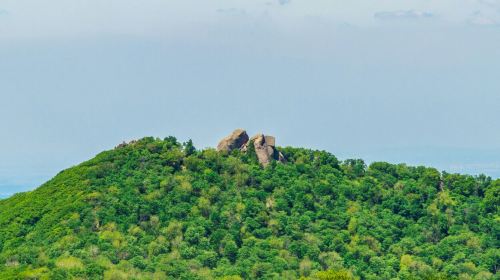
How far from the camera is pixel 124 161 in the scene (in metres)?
195

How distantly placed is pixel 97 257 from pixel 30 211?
18.8m

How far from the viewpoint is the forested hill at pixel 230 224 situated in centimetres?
17025

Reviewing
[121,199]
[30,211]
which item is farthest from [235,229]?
[30,211]

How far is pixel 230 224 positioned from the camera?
7151 inches

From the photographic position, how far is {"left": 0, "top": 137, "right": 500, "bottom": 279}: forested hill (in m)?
170

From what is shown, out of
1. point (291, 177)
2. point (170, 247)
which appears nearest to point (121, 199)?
point (170, 247)

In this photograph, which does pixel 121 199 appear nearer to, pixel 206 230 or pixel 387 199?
pixel 206 230

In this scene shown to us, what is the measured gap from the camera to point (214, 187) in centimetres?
18800

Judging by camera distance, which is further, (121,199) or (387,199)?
(387,199)

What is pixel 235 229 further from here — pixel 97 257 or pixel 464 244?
pixel 464 244

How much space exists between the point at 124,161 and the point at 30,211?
693 inches

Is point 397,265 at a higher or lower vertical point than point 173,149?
lower

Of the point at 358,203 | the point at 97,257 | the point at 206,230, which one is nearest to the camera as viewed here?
the point at 97,257

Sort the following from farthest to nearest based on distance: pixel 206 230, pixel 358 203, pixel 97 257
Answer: pixel 358 203
pixel 206 230
pixel 97 257
